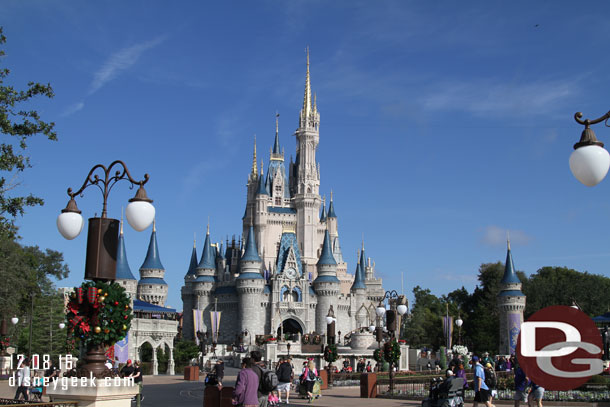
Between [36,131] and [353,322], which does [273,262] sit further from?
[36,131]

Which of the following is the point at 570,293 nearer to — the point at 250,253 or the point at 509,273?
the point at 509,273

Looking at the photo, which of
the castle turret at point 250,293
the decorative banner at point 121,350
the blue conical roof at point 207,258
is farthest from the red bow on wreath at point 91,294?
the blue conical roof at point 207,258

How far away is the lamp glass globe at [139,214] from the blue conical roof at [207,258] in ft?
226

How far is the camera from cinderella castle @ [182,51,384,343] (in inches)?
2876

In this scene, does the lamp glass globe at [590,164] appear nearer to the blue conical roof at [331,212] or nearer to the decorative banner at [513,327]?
the decorative banner at [513,327]

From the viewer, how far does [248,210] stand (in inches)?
3489

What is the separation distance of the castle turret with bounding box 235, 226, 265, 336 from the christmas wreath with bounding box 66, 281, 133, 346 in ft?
203

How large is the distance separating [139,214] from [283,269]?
2660 inches

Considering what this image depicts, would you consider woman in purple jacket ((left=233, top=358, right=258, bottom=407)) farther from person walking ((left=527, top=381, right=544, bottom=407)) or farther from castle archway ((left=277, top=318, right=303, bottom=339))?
castle archway ((left=277, top=318, right=303, bottom=339))

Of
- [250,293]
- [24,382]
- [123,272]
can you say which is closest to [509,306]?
[250,293]

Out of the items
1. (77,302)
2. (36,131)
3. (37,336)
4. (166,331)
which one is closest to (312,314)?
(166,331)

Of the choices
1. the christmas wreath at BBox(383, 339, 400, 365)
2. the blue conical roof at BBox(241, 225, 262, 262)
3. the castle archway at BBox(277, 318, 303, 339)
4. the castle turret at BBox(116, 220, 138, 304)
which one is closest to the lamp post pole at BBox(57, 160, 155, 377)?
the christmas wreath at BBox(383, 339, 400, 365)

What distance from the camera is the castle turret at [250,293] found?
2800 inches

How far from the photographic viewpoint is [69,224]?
9898mm
